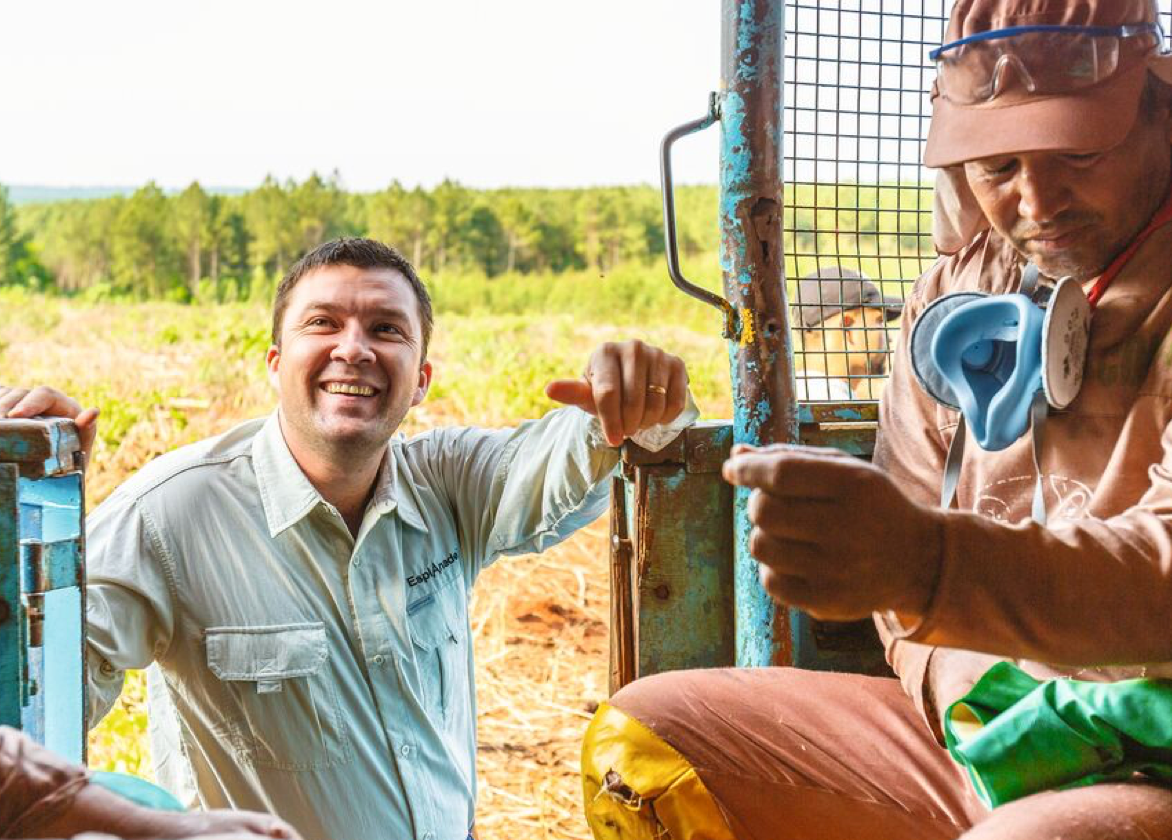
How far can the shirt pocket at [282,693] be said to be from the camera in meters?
2.18

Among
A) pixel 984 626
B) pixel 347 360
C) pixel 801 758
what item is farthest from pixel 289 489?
pixel 984 626

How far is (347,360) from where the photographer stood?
230 centimetres

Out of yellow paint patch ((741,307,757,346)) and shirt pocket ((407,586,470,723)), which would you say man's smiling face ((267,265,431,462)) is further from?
yellow paint patch ((741,307,757,346))

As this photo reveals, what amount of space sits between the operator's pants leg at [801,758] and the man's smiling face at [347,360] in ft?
2.48

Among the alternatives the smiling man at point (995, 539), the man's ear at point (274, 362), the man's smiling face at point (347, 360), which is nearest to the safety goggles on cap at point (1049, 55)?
the smiling man at point (995, 539)

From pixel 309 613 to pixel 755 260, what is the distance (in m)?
1.05

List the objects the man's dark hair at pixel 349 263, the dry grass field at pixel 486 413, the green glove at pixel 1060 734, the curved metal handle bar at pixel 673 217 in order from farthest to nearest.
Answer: the dry grass field at pixel 486 413
the man's dark hair at pixel 349 263
the curved metal handle bar at pixel 673 217
the green glove at pixel 1060 734

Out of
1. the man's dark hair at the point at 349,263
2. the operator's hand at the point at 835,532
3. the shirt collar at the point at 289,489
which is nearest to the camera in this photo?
the operator's hand at the point at 835,532

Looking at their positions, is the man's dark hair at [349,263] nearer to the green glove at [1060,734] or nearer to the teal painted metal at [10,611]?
the teal painted metal at [10,611]

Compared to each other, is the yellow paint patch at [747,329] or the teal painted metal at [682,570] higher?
the yellow paint patch at [747,329]

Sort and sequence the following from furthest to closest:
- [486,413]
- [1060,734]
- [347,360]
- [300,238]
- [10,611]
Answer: [300,238]
[486,413]
[347,360]
[10,611]
[1060,734]

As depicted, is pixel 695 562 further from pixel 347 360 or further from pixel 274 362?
pixel 274 362

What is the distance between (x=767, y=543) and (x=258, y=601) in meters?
1.32

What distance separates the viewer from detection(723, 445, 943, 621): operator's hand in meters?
1.17
